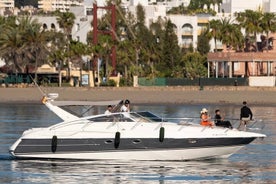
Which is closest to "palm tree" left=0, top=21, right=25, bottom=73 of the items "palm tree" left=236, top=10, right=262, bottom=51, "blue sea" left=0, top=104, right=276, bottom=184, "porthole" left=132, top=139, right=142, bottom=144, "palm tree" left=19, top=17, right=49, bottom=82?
"palm tree" left=19, top=17, right=49, bottom=82

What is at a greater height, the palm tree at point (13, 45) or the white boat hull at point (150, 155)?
the palm tree at point (13, 45)

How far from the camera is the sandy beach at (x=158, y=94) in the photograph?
86.8 metres

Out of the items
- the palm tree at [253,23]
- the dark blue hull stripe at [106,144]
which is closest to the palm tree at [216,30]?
the palm tree at [253,23]

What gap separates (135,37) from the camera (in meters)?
131

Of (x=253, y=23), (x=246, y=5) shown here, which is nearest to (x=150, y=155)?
(x=253, y=23)

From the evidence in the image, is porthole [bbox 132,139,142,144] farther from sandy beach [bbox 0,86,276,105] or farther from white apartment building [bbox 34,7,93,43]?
white apartment building [bbox 34,7,93,43]

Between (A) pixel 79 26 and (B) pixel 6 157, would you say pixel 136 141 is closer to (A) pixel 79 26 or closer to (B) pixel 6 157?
(B) pixel 6 157

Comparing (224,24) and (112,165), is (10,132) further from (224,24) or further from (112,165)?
(224,24)

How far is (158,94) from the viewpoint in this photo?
91812mm

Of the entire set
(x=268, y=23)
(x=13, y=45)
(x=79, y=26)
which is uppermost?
(x=268, y=23)

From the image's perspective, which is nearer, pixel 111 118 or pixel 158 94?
pixel 111 118

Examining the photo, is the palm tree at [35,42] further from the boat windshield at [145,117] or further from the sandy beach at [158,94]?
the boat windshield at [145,117]

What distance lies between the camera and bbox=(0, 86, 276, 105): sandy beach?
86.8 meters

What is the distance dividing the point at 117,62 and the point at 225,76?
1246 cm
